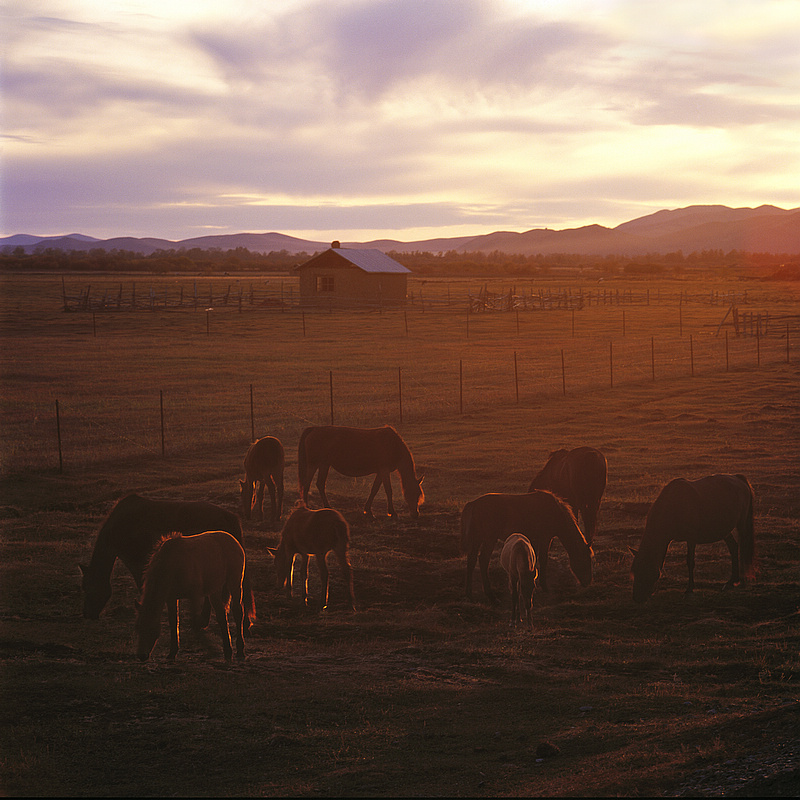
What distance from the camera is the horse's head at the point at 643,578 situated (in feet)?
34.6

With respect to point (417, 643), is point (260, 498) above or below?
above

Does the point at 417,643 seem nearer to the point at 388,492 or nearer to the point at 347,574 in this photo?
the point at 347,574

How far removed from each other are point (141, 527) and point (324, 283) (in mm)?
57170

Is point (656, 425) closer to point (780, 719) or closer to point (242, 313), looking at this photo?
point (780, 719)

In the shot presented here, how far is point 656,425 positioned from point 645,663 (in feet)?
50.9

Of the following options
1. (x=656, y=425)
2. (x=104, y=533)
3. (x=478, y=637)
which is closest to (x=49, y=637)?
(x=104, y=533)

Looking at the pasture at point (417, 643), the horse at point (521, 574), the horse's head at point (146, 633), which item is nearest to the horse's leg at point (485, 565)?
the pasture at point (417, 643)

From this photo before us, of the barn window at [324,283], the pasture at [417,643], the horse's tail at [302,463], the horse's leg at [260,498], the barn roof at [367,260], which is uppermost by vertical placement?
A: the barn roof at [367,260]

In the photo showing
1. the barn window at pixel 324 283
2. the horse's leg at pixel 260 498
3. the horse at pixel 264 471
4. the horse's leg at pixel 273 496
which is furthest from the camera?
the barn window at pixel 324 283

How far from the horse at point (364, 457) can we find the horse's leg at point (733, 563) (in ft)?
16.5

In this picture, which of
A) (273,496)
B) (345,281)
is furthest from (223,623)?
(345,281)

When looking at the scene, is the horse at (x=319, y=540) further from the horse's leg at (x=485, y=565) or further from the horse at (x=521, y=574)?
the horse at (x=521, y=574)

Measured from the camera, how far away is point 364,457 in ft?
47.9

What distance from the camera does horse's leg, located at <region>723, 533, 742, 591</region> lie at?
11086 millimetres
